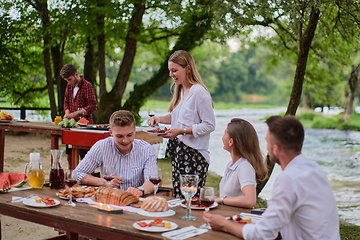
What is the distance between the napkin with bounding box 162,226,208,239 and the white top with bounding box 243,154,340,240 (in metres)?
0.23

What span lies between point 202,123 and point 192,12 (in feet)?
22.9

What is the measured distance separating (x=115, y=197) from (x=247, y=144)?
959mm

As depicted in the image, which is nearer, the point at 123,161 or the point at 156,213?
the point at 156,213

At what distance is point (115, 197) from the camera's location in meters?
2.58

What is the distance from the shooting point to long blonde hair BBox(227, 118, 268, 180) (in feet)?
9.57

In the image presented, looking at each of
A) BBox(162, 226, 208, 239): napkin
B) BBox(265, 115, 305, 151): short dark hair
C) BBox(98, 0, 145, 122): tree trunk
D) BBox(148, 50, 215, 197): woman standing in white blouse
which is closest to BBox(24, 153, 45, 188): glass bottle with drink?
BBox(148, 50, 215, 197): woman standing in white blouse

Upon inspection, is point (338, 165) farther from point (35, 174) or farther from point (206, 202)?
point (206, 202)

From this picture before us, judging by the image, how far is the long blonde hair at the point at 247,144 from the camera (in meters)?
2.92

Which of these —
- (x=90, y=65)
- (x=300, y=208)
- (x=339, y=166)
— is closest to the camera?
(x=300, y=208)

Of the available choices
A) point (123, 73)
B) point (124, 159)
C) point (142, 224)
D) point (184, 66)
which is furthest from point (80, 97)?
point (123, 73)

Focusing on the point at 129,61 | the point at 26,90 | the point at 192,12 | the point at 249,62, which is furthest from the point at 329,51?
the point at 249,62

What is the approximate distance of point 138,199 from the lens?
2.68 metres

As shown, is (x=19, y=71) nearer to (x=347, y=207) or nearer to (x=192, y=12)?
(x=192, y=12)

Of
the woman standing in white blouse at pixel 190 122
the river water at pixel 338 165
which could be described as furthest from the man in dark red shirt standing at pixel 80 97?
the woman standing in white blouse at pixel 190 122
